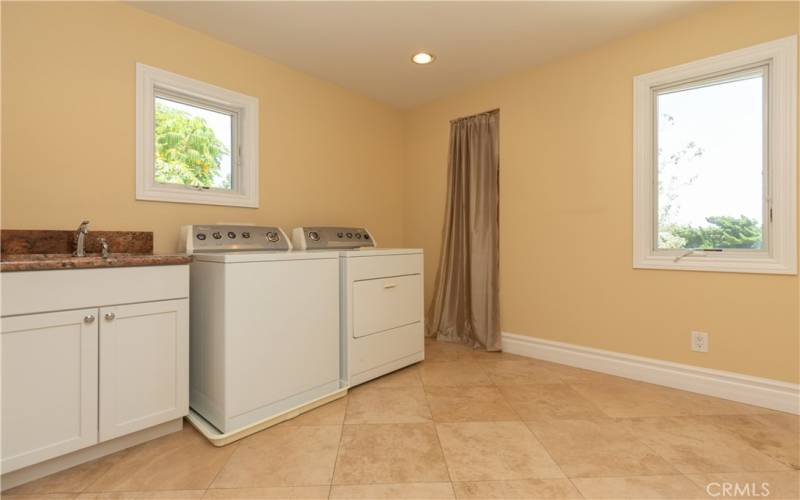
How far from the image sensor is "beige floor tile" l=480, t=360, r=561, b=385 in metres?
2.43

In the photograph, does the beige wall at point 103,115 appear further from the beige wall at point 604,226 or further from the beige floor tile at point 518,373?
the beige floor tile at point 518,373

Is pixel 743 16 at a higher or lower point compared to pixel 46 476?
higher

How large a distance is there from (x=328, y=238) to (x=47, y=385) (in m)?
1.67

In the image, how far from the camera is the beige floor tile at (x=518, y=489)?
1.32 metres

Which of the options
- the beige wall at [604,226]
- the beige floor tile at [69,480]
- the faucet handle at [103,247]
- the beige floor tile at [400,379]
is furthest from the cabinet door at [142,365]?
the beige wall at [604,226]

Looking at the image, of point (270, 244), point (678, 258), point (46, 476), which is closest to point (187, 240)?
point (270, 244)

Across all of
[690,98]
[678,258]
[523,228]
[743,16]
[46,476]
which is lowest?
[46,476]

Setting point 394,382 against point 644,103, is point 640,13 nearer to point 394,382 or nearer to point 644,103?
point 644,103

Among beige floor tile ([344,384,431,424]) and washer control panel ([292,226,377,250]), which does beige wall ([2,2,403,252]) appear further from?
beige floor tile ([344,384,431,424])

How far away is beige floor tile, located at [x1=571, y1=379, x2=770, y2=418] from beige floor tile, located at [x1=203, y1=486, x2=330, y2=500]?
1.52 metres

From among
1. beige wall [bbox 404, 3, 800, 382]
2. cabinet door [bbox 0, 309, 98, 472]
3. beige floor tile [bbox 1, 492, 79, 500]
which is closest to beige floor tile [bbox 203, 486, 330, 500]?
beige floor tile [bbox 1, 492, 79, 500]

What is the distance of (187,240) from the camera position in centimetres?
→ 203

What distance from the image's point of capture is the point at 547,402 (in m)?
2.10

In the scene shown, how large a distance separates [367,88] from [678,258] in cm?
268
